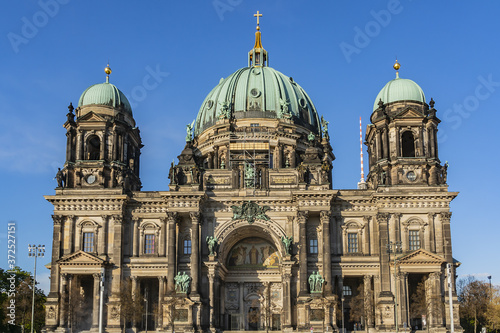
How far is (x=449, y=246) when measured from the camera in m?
65.5

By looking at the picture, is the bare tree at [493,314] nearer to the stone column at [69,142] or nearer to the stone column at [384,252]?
the stone column at [384,252]

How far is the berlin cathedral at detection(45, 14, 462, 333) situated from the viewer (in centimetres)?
6419

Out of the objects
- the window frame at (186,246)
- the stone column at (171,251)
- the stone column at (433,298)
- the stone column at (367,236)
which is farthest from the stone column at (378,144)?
the stone column at (171,251)

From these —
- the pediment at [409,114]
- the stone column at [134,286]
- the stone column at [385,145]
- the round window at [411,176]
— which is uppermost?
the pediment at [409,114]

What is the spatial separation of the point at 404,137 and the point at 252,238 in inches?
769

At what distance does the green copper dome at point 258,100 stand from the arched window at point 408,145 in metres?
14.6

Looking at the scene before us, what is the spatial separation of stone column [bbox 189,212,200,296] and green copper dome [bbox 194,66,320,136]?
19.2m

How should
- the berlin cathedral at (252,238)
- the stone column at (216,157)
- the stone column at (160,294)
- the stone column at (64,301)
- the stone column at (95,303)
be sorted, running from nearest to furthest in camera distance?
the stone column at (64,301) → the stone column at (95,303) → the berlin cathedral at (252,238) → the stone column at (160,294) → the stone column at (216,157)

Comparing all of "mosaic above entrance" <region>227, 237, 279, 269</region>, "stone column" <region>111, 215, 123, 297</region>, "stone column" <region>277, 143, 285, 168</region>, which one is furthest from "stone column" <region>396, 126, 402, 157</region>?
"stone column" <region>111, 215, 123, 297</region>

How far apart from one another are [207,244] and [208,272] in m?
2.91

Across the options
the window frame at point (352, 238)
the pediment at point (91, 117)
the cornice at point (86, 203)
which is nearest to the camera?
the cornice at point (86, 203)

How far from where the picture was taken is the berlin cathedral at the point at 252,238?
64.2 metres

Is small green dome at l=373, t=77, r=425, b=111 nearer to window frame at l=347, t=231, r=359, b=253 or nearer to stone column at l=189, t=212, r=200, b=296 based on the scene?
window frame at l=347, t=231, r=359, b=253

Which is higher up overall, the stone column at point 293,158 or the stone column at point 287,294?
the stone column at point 293,158
